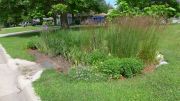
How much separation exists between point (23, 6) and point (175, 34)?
15105 millimetres

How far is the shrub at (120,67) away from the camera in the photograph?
31.6ft

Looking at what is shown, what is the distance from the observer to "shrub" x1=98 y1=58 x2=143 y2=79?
9617 mm

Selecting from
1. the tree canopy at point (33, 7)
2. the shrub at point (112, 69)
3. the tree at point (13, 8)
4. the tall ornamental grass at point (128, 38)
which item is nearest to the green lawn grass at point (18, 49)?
the tall ornamental grass at point (128, 38)

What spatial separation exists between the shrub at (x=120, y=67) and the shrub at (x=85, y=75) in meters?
0.23

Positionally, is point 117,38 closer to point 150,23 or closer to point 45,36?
point 150,23

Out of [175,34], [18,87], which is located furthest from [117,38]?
[175,34]

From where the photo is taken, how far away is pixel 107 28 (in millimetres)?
11547

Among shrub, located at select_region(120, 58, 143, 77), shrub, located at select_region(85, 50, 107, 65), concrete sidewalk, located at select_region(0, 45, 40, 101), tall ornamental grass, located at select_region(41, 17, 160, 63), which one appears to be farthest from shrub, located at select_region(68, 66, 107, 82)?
tall ornamental grass, located at select_region(41, 17, 160, 63)

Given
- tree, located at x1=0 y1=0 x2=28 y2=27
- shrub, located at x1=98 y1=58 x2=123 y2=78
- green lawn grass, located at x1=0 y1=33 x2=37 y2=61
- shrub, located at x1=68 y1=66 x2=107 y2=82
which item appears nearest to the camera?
shrub, located at x1=68 y1=66 x2=107 y2=82

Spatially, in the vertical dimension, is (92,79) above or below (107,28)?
below

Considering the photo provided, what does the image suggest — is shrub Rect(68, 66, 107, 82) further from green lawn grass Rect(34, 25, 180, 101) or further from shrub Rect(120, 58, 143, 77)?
shrub Rect(120, 58, 143, 77)

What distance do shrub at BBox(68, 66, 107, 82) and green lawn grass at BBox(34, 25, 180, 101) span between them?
0.22 meters

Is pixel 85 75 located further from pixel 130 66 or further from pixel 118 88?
pixel 118 88

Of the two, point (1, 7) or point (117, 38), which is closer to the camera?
point (117, 38)
